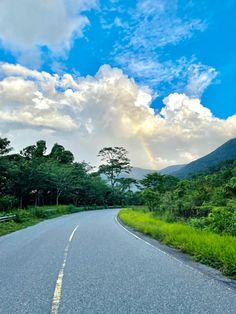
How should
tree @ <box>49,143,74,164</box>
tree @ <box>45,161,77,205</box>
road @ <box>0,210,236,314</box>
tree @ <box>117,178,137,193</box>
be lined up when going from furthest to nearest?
tree @ <box>117,178,137,193</box> < tree @ <box>49,143,74,164</box> < tree @ <box>45,161,77,205</box> < road @ <box>0,210,236,314</box>

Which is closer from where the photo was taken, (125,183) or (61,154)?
(61,154)

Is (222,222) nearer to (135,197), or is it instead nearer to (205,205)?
(205,205)

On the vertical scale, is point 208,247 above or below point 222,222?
below

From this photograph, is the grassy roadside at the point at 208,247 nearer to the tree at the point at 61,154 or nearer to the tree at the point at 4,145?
the tree at the point at 4,145

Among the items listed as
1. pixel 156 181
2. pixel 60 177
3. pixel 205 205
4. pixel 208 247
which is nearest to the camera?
pixel 208 247

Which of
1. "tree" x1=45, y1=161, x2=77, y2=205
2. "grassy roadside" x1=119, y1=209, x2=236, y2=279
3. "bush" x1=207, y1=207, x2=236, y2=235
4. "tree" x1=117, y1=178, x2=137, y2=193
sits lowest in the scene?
"grassy roadside" x1=119, y1=209, x2=236, y2=279

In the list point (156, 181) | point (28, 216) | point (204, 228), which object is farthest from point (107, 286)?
point (156, 181)

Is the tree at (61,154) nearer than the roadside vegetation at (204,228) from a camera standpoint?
No

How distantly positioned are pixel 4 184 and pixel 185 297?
4864cm

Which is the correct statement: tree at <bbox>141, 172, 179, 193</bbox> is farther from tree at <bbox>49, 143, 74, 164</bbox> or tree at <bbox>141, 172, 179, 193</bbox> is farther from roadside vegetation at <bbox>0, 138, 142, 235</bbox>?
tree at <bbox>49, 143, 74, 164</bbox>

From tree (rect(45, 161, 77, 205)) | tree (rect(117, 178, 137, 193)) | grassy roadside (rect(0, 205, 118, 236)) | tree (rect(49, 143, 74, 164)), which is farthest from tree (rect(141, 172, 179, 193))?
tree (rect(117, 178, 137, 193))

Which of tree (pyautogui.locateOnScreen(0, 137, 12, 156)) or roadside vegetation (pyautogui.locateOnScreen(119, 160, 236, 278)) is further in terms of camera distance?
tree (pyautogui.locateOnScreen(0, 137, 12, 156))

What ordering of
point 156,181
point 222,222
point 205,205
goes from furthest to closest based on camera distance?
point 156,181 → point 205,205 → point 222,222

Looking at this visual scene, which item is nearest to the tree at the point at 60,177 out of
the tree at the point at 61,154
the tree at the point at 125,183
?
the tree at the point at 61,154
